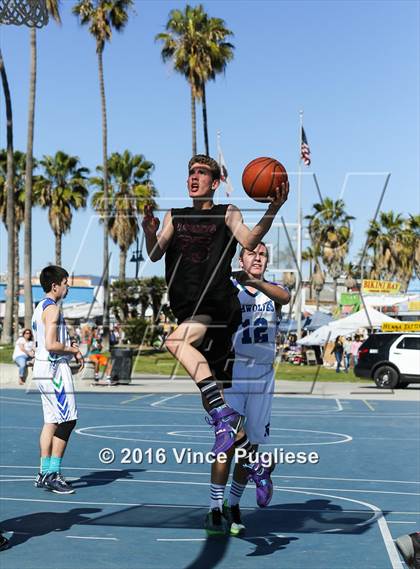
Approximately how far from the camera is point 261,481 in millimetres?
7285

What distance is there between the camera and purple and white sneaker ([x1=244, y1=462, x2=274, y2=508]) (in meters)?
7.22

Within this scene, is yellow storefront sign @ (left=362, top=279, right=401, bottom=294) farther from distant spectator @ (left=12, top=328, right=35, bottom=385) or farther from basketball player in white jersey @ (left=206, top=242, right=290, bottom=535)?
basketball player in white jersey @ (left=206, top=242, right=290, bottom=535)

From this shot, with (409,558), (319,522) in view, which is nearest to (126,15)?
(319,522)

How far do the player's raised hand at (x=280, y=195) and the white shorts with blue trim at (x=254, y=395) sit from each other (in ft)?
9.14

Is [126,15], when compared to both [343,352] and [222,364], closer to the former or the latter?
[343,352]

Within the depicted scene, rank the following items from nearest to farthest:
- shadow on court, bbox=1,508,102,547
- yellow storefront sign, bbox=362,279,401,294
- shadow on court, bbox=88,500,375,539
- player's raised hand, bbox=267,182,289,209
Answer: player's raised hand, bbox=267,182,289,209 → shadow on court, bbox=1,508,102,547 → shadow on court, bbox=88,500,375,539 → yellow storefront sign, bbox=362,279,401,294

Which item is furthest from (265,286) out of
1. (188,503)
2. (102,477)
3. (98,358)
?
(98,358)

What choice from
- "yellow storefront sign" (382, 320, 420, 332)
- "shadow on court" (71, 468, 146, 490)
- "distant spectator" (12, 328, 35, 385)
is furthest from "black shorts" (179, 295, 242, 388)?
"yellow storefront sign" (382, 320, 420, 332)

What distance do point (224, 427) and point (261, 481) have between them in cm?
137

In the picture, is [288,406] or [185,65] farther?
[185,65]

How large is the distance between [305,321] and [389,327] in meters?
16.3

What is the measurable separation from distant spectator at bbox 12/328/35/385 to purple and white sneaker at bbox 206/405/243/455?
870 inches

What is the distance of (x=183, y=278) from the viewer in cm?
581

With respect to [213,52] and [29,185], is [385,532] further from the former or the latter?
[213,52]
